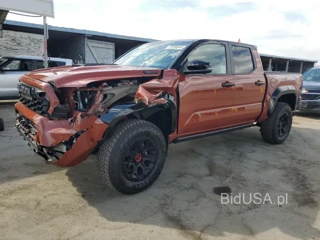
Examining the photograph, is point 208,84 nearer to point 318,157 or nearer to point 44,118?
point 44,118

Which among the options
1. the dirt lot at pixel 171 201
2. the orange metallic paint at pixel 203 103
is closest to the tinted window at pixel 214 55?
the orange metallic paint at pixel 203 103

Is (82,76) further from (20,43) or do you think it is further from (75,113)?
(20,43)

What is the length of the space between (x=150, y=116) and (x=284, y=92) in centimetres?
319

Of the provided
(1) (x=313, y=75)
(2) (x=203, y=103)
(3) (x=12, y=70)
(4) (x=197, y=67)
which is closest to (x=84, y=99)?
(4) (x=197, y=67)

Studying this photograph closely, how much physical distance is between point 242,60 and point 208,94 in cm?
127

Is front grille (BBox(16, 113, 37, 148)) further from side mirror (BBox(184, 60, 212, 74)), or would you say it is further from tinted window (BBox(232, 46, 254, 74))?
tinted window (BBox(232, 46, 254, 74))

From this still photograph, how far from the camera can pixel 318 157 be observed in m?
4.88

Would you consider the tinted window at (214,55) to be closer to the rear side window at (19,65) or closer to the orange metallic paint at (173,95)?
the orange metallic paint at (173,95)

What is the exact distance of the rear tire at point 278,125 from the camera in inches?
209

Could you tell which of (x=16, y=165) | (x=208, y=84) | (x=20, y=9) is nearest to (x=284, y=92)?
(x=208, y=84)

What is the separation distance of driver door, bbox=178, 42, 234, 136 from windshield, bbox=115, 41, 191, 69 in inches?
8.6

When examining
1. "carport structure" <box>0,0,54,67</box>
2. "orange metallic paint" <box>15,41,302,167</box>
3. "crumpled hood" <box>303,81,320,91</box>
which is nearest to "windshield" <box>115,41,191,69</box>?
"orange metallic paint" <box>15,41,302,167</box>

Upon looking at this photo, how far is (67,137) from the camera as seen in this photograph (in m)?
2.63

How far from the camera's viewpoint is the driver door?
3.58 m
